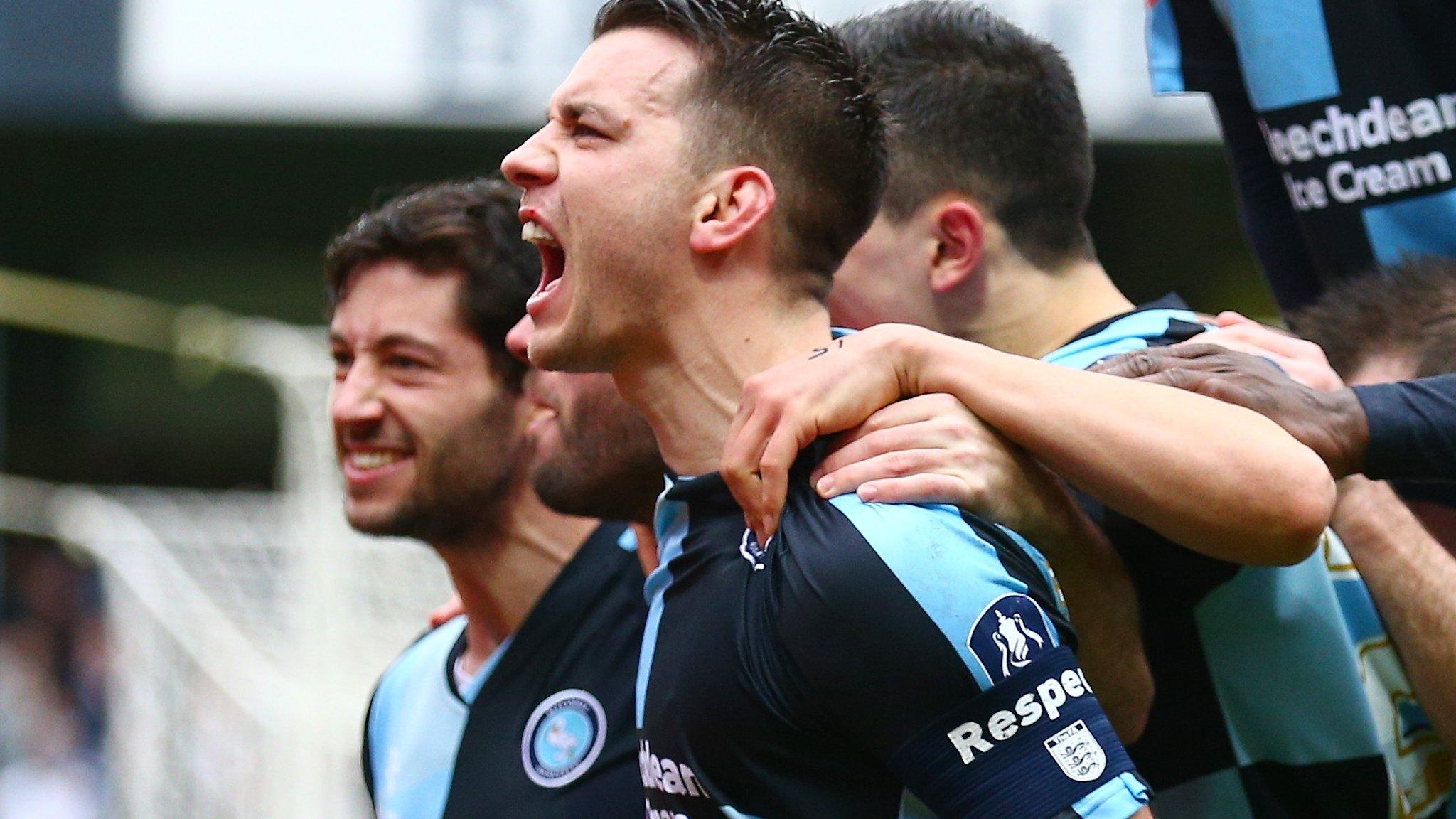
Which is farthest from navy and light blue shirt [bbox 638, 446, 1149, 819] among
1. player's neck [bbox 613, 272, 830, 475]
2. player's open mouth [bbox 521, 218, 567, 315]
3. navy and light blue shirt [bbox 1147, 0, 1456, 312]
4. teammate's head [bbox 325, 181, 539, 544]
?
teammate's head [bbox 325, 181, 539, 544]

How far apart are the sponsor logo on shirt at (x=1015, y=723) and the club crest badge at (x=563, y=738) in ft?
4.12

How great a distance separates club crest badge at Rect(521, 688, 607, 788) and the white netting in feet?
10.9

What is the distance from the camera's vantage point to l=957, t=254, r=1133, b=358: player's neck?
9.11ft

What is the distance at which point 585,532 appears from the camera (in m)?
3.66

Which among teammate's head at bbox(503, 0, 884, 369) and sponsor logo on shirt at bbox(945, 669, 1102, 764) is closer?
sponsor logo on shirt at bbox(945, 669, 1102, 764)

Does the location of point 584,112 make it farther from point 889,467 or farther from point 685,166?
point 889,467

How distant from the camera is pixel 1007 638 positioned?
72.5 inches

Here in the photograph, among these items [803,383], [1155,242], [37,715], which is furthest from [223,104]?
[803,383]

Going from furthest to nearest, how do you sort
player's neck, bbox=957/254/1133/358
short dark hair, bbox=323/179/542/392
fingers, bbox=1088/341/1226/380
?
short dark hair, bbox=323/179/542/392, player's neck, bbox=957/254/1133/358, fingers, bbox=1088/341/1226/380

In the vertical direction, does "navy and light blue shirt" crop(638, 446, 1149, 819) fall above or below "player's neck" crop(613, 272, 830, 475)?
below

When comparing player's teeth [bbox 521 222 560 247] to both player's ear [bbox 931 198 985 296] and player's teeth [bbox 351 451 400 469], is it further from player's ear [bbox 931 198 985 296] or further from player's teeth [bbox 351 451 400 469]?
player's teeth [bbox 351 451 400 469]

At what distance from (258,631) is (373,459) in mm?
3450

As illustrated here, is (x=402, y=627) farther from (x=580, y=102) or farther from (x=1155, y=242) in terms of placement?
(x=1155, y=242)

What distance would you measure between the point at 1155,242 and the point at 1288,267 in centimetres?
867
